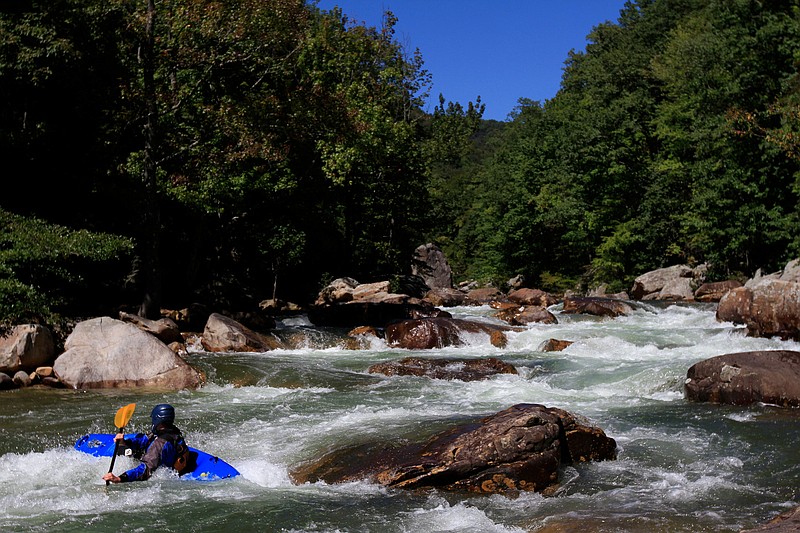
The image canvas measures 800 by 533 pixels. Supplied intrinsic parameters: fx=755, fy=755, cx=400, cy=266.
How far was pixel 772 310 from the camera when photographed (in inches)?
606

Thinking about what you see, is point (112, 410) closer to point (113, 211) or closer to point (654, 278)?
point (113, 211)

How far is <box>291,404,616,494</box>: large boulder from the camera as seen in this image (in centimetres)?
655

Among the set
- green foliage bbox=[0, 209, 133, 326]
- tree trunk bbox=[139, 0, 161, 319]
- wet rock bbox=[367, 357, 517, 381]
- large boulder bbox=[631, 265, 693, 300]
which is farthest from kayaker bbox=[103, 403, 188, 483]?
large boulder bbox=[631, 265, 693, 300]

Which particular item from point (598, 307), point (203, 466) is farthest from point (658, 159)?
point (203, 466)

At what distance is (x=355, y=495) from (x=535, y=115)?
51.9 metres

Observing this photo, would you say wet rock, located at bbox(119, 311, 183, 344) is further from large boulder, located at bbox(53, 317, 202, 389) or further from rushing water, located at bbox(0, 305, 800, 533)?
large boulder, located at bbox(53, 317, 202, 389)

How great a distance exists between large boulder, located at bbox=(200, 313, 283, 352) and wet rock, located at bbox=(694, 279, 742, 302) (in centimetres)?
Answer: 1645

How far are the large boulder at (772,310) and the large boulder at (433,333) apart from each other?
5.25 m

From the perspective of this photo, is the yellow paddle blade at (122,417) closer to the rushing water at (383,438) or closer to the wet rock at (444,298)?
the rushing water at (383,438)

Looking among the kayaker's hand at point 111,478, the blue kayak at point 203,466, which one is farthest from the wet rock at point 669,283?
the kayaker's hand at point 111,478

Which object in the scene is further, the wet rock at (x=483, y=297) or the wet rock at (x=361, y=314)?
the wet rock at (x=483, y=297)

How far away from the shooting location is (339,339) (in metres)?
16.7

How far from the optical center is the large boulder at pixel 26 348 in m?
11.6

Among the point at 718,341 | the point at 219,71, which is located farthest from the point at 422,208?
the point at 718,341
